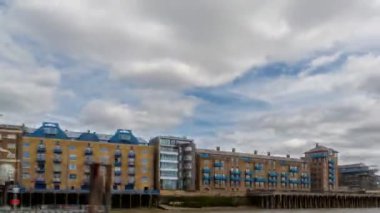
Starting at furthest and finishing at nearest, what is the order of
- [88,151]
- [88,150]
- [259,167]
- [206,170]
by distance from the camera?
[259,167]
[206,170]
[88,150]
[88,151]

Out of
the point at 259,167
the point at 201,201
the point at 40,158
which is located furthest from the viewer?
the point at 259,167

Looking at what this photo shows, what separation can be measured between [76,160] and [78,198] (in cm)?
1022

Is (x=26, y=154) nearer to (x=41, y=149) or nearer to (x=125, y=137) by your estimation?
(x=41, y=149)

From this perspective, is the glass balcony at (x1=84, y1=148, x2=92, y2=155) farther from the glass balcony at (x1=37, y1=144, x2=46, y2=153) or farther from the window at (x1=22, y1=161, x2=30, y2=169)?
the window at (x1=22, y1=161, x2=30, y2=169)

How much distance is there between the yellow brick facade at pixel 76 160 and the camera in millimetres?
136375

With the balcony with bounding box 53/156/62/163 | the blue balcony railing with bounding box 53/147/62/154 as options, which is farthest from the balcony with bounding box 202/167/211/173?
the blue balcony railing with bounding box 53/147/62/154

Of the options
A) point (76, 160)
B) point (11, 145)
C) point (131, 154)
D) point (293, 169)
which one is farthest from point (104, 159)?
point (293, 169)

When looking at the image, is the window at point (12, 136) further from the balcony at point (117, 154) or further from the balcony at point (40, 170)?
the balcony at point (117, 154)

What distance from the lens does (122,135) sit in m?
156

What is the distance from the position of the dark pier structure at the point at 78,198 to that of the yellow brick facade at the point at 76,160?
3047mm

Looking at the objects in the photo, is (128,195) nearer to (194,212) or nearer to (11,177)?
(194,212)

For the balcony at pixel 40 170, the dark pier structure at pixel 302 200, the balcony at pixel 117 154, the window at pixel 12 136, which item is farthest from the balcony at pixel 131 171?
the dark pier structure at pixel 302 200

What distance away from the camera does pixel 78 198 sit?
138125mm

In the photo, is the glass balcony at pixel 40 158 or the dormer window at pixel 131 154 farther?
the dormer window at pixel 131 154
